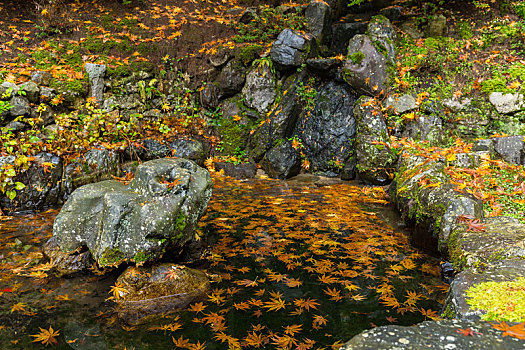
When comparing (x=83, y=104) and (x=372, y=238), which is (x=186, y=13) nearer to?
(x=83, y=104)

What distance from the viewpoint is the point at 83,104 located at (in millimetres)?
8383

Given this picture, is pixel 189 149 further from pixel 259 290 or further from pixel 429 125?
pixel 429 125

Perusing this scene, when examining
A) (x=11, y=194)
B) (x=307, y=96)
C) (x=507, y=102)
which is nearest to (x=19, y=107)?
(x=11, y=194)

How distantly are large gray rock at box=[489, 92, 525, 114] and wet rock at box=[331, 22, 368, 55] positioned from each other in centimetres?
451

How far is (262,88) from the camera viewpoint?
10039 millimetres

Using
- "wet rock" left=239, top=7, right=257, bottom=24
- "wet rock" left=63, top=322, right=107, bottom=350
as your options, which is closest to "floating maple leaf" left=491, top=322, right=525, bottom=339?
"wet rock" left=63, top=322, right=107, bottom=350

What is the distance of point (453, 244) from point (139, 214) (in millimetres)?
3774

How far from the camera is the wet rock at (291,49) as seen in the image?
31.6 feet

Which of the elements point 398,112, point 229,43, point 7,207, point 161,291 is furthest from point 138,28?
point 161,291

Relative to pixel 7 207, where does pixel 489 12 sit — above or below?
above

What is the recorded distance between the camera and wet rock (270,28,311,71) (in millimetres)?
9633

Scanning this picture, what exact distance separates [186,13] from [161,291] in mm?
11174

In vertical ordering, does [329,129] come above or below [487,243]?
above

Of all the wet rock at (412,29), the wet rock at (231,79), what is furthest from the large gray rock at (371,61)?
the wet rock at (231,79)
